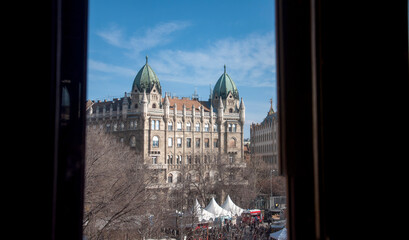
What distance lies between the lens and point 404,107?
1.00 metres

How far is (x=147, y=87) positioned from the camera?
43438 mm

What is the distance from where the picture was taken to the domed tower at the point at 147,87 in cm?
4294

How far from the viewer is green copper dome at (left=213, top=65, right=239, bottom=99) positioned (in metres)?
51.2

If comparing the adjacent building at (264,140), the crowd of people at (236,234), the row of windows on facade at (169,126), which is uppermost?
the row of windows on facade at (169,126)

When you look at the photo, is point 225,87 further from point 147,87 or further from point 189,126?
point 147,87

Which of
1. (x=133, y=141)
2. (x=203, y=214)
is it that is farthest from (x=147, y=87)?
(x=203, y=214)

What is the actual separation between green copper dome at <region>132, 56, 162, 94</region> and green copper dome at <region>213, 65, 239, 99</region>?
10500 millimetres

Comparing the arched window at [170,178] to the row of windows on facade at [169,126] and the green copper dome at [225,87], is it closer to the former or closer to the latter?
the row of windows on facade at [169,126]

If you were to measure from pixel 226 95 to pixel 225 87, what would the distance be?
130cm

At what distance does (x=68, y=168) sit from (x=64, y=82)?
27 centimetres

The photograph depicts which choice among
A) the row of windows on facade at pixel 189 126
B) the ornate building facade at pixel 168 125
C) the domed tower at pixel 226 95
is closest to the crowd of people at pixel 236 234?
the ornate building facade at pixel 168 125

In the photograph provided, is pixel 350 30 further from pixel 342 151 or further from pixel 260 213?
pixel 260 213

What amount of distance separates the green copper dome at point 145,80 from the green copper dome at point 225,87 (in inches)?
413

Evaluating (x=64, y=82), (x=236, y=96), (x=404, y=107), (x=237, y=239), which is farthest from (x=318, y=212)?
(x=236, y=96)
